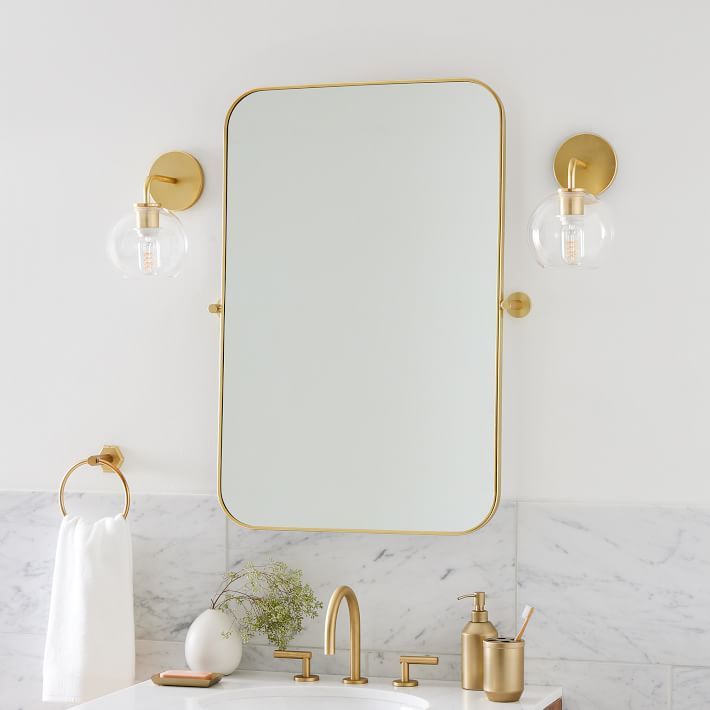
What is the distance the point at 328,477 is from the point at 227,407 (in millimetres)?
232

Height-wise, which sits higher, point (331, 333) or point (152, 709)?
point (331, 333)

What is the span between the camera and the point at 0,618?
2.07m

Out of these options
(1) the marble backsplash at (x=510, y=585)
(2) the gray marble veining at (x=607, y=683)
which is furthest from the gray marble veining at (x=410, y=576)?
(2) the gray marble veining at (x=607, y=683)

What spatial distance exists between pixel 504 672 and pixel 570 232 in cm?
73

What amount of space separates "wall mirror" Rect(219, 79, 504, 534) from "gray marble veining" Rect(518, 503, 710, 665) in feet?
0.43

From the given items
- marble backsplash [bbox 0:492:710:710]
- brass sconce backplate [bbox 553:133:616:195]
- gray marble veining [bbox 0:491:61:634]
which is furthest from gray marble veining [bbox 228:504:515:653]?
A: brass sconce backplate [bbox 553:133:616:195]

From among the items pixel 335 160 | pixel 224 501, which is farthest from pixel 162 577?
pixel 335 160

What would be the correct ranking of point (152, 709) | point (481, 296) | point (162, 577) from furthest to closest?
point (162, 577) → point (481, 296) → point (152, 709)

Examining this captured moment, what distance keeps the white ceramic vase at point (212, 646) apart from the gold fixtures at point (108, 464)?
0.27 m

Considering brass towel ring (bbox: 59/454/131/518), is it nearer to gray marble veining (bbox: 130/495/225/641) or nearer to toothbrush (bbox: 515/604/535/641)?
gray marble veining (bbox: 130/495/225/641)

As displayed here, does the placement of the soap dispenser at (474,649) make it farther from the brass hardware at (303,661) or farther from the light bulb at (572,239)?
the light bulb at (572,239)

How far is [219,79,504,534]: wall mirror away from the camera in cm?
186

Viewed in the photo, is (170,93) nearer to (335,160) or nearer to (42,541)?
(335,160)

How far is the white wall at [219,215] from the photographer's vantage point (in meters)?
1.83
